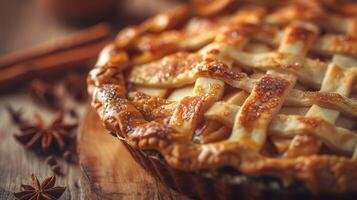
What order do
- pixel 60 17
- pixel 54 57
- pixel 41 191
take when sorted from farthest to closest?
pixel 60 17 → pixel 54 57 → pixel 41 191

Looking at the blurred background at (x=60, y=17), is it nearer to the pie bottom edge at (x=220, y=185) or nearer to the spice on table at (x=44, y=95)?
the spice on table at (x=44, y=95)

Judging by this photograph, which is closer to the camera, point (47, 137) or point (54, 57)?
point (47, 137)

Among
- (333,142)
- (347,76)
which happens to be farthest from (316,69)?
(333,142)

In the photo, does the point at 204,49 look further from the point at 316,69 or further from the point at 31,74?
the point at 31,74

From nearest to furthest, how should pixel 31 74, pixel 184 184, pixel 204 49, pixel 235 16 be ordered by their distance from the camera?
pixel 184 184 < pixel 204 49 < pixel 235 16 < pixel 31 74

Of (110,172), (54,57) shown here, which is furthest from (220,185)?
(54,57)

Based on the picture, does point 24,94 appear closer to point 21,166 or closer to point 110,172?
point 21,166
